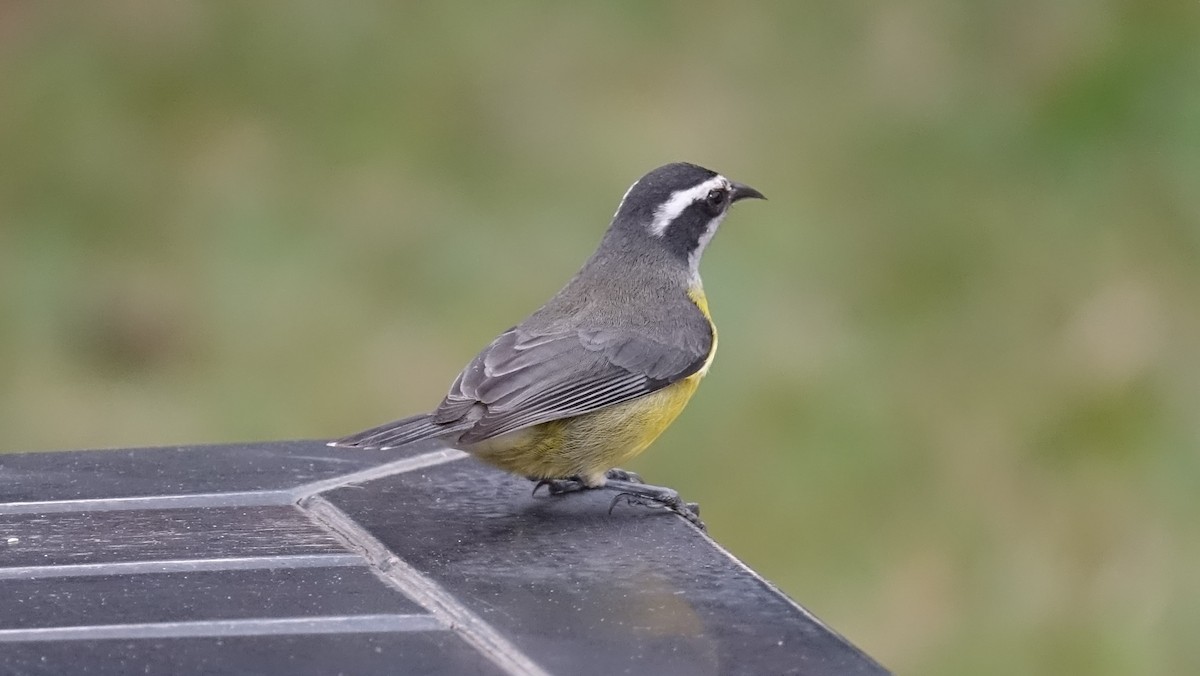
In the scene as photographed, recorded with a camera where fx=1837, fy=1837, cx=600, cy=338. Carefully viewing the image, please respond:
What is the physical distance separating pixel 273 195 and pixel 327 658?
25.4ft

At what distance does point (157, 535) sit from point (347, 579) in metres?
0.59

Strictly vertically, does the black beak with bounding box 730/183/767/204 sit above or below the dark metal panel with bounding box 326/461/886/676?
above

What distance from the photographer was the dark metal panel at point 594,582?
3119mm

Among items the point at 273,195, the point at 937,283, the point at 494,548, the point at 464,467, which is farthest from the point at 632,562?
the point at 273,195

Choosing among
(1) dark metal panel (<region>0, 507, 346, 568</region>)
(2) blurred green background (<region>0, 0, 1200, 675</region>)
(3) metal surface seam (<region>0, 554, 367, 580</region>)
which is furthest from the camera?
(2) blurred green background (<region>0, 0, 1200, 675</region>)

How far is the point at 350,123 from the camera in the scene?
1091cm

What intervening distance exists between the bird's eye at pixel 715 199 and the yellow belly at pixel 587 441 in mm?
770

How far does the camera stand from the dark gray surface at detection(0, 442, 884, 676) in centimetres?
307

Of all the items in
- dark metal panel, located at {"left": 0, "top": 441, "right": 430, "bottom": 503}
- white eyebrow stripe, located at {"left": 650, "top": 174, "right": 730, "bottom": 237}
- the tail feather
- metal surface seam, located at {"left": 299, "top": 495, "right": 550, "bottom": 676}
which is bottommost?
metal surface seam, located at {"left": 299, "top": 495, "right": 550, "bottom": 676}

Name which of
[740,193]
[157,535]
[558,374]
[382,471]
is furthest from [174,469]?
[740,193]

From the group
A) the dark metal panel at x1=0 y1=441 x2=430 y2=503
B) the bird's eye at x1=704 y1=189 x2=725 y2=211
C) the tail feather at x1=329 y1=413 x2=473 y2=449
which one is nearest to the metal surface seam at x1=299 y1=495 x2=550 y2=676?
the dark metal panel at x1=0 y1=441 x2=430 y2=503

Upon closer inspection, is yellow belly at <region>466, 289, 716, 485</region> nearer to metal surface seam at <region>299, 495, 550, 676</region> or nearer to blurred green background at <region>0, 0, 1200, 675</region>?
metal surface seam at <region>299, 495, 550, 676</region>

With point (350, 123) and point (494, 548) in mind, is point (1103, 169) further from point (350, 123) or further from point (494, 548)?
point (494, 548)

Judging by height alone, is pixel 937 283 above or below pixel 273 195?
below
